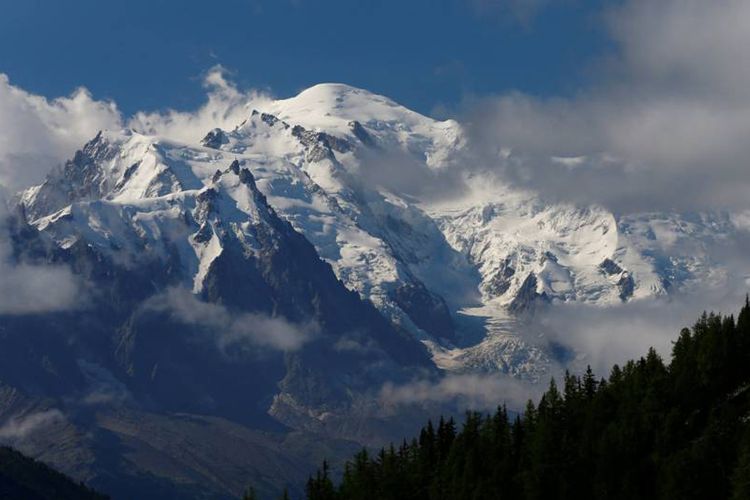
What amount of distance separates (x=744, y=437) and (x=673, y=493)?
35.7 feet

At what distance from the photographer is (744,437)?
198750 millimetres

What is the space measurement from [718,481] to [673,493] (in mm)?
5523

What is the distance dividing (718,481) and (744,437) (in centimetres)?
619

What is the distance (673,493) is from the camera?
651ft

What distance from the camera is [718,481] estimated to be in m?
198
